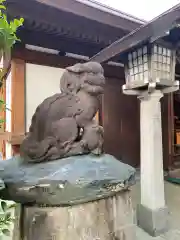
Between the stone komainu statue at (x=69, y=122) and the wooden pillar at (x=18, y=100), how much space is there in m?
1.83

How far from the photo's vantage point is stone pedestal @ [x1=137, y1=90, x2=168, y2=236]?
2812 mm

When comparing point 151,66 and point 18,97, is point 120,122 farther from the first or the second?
point 18,97

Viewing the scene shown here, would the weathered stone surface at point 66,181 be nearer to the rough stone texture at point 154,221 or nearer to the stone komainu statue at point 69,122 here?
the stone komainu statue at point 69,122

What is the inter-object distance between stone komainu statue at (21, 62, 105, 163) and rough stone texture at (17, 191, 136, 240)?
1.14 ft

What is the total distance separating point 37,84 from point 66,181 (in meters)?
2.63

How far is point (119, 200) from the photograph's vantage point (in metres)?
1.32

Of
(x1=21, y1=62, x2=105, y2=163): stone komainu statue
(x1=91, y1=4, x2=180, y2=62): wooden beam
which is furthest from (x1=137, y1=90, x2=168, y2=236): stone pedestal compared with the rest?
(x1=21, y1=62, x2=105, y2=163): stone komainu statue

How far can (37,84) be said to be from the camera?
3.48 metres

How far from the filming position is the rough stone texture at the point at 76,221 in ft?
3.92

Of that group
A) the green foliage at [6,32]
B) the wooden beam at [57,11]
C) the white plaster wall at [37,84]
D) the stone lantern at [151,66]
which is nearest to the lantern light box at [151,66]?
the stone lantern at [151,66]

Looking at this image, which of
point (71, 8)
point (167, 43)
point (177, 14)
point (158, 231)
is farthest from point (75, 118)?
point (158, 231)

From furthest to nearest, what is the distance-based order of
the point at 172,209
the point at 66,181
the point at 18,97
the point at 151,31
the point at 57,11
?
the point at 172,209, the point at 18,97, the point at 57,11, the point at 151,31, the point at 66,181

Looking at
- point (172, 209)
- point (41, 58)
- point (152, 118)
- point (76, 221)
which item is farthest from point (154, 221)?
point (41, 58)

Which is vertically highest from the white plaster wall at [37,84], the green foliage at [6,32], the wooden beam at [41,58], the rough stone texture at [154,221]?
the wooden beam at [41,58]
